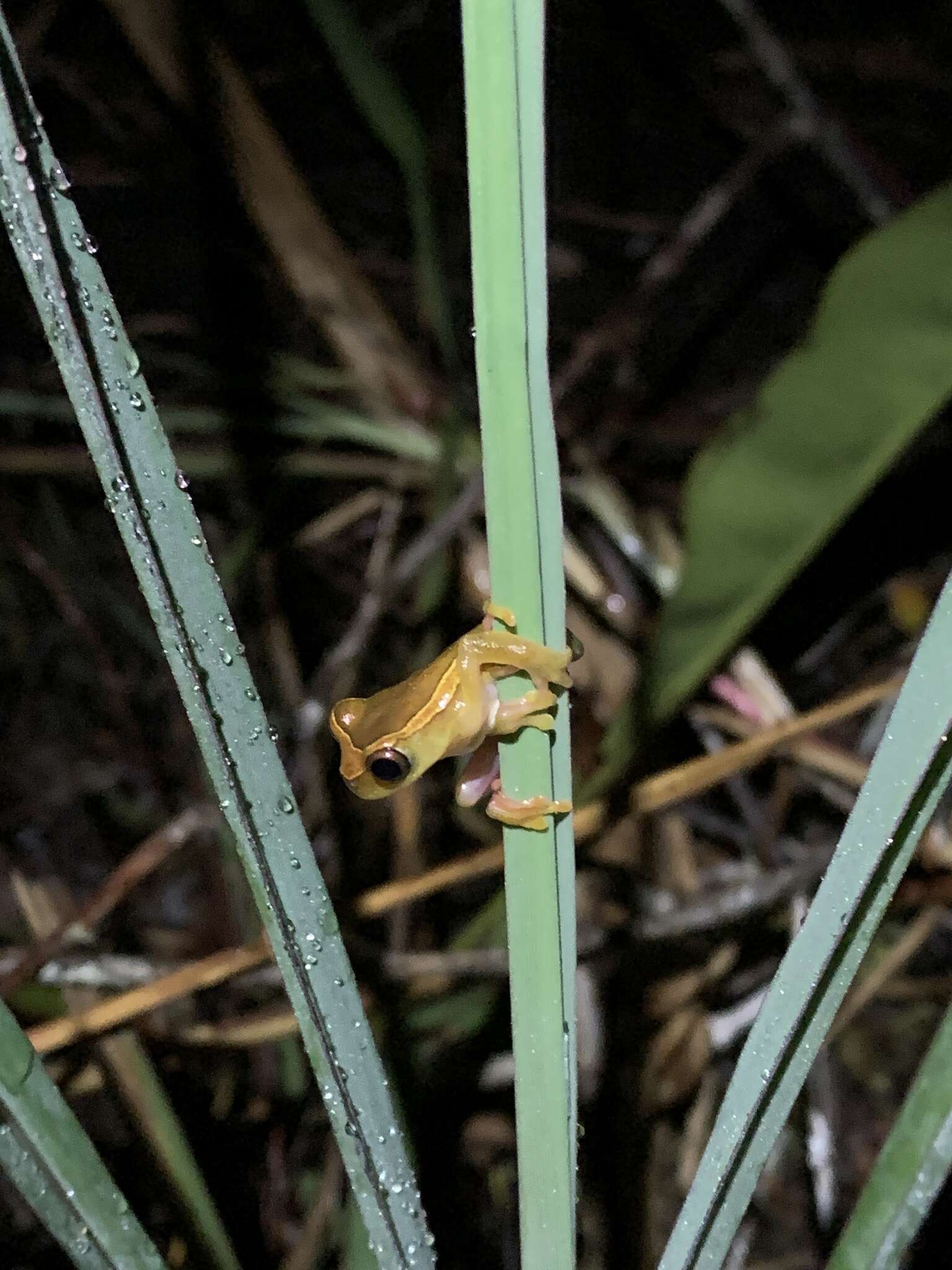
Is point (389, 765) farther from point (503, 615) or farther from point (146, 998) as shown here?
point (146, 998)

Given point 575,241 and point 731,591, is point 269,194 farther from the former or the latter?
point 731,591

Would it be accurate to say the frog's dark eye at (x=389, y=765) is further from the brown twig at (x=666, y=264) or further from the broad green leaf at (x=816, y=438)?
the brown twig at (x=666, y=264)

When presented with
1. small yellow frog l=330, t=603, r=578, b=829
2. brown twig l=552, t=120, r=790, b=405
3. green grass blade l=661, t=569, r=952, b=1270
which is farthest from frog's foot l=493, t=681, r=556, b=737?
brown twig l=552, t=120, r=790, b=405

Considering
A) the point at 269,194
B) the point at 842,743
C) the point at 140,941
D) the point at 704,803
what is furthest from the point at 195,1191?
the point at 269,194

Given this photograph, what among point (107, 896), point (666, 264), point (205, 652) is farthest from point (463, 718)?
point (666, 264)

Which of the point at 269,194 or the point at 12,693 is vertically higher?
the point at 269,194
